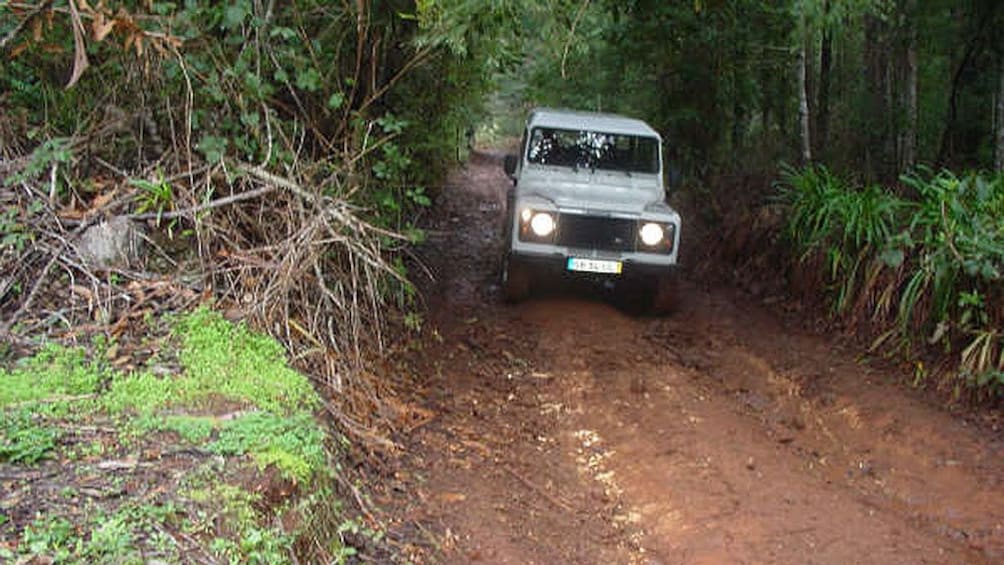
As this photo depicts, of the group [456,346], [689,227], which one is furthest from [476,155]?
[456,346]

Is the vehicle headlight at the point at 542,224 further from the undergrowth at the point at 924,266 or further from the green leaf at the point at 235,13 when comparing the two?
the green leaf at the point at 235,13

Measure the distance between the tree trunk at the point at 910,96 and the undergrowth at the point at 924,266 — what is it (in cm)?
239

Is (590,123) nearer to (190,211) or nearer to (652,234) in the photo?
(652,234)

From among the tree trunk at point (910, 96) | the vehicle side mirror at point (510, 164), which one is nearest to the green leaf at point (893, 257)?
the vehicle side mirror at point (510, 164)

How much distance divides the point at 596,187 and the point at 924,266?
3.11m

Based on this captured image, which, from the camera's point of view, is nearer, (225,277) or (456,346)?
(225,277)

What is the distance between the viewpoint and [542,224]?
25.3 ft

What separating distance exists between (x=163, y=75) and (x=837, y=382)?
17.7ft

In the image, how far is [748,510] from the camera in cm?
464

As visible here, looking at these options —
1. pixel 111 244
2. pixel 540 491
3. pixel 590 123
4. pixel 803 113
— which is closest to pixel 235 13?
pixel 111 244

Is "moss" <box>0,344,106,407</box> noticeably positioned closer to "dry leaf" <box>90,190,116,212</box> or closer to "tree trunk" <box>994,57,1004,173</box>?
"dry leaf" <box>90,190,116,212</box>

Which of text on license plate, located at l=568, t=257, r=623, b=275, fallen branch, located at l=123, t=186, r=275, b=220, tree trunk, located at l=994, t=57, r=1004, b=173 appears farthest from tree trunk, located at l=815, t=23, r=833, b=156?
fallen branch, located at l=123, t=186, r=275, b=220

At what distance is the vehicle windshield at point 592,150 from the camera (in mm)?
8664

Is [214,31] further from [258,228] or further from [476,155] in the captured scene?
[476,155]
